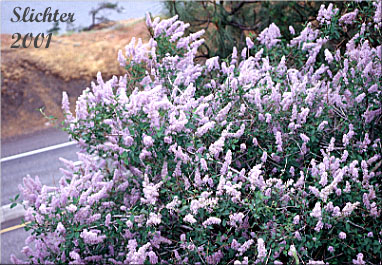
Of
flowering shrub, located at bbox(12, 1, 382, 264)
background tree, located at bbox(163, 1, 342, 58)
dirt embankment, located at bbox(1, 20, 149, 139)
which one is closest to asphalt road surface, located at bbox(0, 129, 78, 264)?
dirt embankment, located at bbox(1, 20, 149, 139)

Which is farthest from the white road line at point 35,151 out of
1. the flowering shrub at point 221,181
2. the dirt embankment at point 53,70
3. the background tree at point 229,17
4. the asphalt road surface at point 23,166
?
the flowering shrub at point 221,181

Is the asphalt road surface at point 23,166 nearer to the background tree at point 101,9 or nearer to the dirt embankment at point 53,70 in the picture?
the dirt embankment at point 53,70

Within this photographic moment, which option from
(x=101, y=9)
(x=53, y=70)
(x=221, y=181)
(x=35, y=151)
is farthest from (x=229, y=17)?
(x=53, y=70)

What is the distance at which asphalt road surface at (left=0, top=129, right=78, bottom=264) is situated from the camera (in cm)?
647

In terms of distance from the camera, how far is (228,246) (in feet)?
7.54

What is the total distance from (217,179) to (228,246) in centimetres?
39

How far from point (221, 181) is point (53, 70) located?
9.86 meters

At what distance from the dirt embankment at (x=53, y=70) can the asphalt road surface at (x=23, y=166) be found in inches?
28.8

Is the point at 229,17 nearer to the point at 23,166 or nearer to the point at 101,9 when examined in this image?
the point at 101,9

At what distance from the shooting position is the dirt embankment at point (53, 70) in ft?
34.6

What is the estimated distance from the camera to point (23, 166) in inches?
333

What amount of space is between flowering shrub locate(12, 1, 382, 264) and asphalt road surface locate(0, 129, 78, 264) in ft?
14.0

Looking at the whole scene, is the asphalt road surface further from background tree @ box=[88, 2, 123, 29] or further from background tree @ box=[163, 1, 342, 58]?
background tree @ box=[163, 1, 342, 58]

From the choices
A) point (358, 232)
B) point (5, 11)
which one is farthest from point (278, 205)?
point (5, 11)
